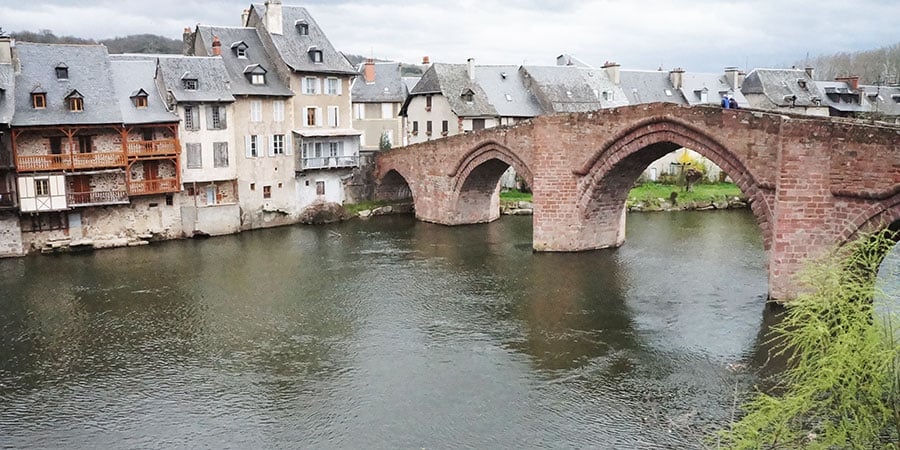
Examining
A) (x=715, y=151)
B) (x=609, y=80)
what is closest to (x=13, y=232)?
(x=715, y=151)

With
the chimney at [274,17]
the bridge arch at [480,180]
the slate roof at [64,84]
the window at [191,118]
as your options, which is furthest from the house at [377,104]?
the slate roof at [64,84]

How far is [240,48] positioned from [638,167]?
20866 mm

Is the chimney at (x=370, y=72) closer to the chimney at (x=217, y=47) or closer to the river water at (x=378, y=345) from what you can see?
the chimney at (x=217, y=47)

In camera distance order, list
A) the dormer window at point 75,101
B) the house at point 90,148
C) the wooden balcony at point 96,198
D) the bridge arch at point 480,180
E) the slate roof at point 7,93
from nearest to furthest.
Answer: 1. the slate roof at point 7,93
2. the house at point 90,148
3. the dormer window at point 75,101
4. the wooden balcony at point 96,198
5. the bridge arch at point 480,180

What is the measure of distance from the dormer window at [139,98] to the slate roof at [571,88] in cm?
2434

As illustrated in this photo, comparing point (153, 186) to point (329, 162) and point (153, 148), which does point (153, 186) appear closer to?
point (153, 148)

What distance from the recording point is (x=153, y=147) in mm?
33469

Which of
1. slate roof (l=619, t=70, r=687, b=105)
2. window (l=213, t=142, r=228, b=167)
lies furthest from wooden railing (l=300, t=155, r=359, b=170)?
slate roof (l=619, t=70, r=687, b=105)

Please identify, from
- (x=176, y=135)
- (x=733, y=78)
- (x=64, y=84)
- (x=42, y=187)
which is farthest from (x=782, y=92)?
(x=42, y=187)

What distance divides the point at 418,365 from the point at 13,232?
21247 millimetres

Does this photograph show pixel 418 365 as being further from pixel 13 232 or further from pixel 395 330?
pixel 13 232

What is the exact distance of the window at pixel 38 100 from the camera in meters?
31.2

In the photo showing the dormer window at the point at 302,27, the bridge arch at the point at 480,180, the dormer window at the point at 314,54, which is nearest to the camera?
the bridge arch at the point at 480,180

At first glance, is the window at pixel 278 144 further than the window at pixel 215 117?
Yes
